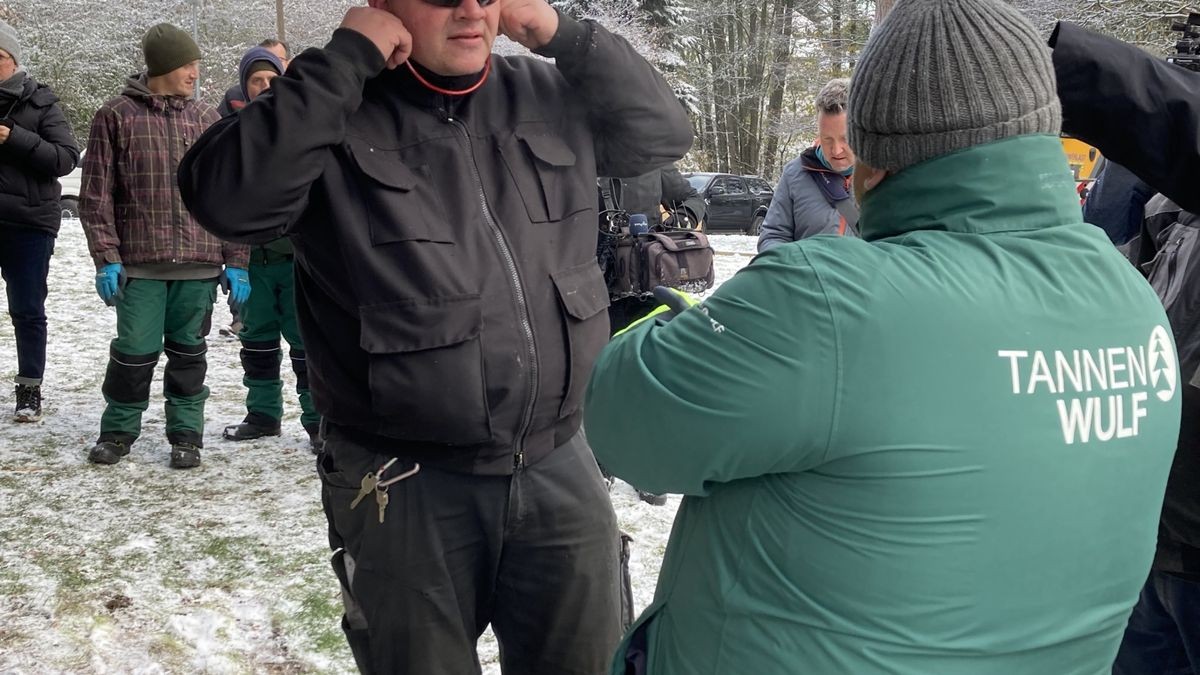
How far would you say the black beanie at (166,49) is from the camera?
4.68 m

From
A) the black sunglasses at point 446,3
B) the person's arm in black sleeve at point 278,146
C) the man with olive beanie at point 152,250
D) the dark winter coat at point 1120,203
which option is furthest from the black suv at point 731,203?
the person's arm in black sleeve at point 278,146

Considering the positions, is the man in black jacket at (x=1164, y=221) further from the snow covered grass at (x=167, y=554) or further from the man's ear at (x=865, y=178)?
the snow covered grass at (x=167, y=554)

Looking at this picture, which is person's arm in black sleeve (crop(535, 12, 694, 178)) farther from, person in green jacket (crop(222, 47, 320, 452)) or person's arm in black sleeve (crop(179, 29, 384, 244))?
person in green jacket (crop(222, 47, 320, 452))

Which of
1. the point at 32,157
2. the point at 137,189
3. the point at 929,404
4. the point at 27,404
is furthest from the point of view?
the point at 27,404

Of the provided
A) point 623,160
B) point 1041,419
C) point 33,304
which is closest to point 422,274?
point 623,160

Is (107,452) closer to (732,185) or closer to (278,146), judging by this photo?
(278,146)

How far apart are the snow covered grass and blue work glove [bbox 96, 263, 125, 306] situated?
0.80m

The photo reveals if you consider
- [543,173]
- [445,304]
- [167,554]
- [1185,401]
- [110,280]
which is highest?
[543,173]

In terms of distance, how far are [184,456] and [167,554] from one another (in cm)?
98

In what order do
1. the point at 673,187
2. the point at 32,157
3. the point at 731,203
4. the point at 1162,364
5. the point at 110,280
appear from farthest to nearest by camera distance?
the point at 731,203 < the point at 32,157 < the point at 673,187 < the point at 110,280 < the point at 1162,364

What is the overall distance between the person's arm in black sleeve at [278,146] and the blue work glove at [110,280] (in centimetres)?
286

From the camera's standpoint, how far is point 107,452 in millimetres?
4770

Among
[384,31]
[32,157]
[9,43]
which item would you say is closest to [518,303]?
[384,31]

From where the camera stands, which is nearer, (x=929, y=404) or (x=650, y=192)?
(x=929, y=404)
